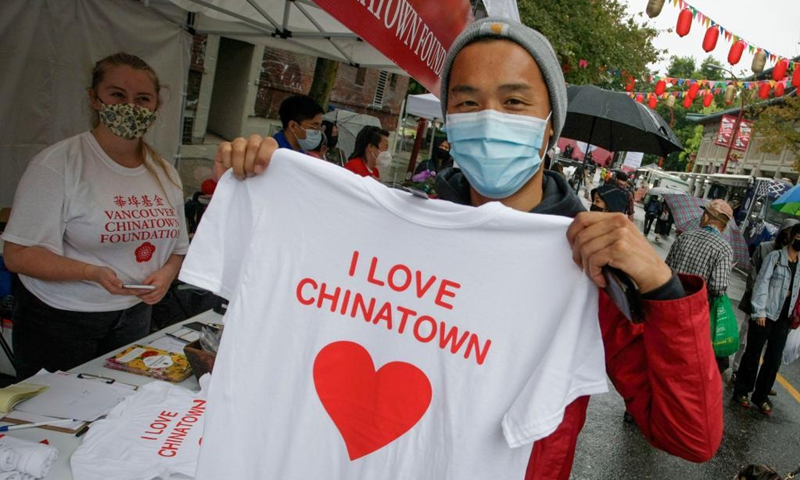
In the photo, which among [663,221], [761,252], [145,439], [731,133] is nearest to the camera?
[145,439]

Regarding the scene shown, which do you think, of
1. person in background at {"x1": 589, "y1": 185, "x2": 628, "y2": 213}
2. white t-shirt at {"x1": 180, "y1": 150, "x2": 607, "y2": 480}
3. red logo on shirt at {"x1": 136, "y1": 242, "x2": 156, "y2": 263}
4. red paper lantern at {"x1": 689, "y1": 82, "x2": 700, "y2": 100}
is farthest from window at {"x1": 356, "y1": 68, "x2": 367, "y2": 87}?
white t-shirt at {"x1": 180, "y1": 150, "x2": 607, "y2": 480}

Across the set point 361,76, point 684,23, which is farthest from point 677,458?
point 361,76

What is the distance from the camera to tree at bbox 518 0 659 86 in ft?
40.9

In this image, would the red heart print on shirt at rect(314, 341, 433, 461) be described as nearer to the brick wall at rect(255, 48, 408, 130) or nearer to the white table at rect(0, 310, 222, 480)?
the white table at rect(0, 310, 222, 480)

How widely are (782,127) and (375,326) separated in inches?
863

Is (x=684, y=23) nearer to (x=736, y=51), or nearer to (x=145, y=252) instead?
(x=736, y=51)

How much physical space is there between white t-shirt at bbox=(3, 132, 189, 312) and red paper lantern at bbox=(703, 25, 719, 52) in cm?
1105

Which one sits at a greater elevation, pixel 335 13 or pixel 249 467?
pixel 335 13

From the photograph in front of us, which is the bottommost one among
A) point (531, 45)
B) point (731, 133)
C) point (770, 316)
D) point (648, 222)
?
point (770, 316)

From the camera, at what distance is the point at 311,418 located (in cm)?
122

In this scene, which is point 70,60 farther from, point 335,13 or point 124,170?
point 335,13

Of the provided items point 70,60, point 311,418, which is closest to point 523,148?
point 311,418

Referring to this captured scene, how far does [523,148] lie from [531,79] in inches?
6.9

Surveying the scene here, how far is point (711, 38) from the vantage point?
32.2 ft
